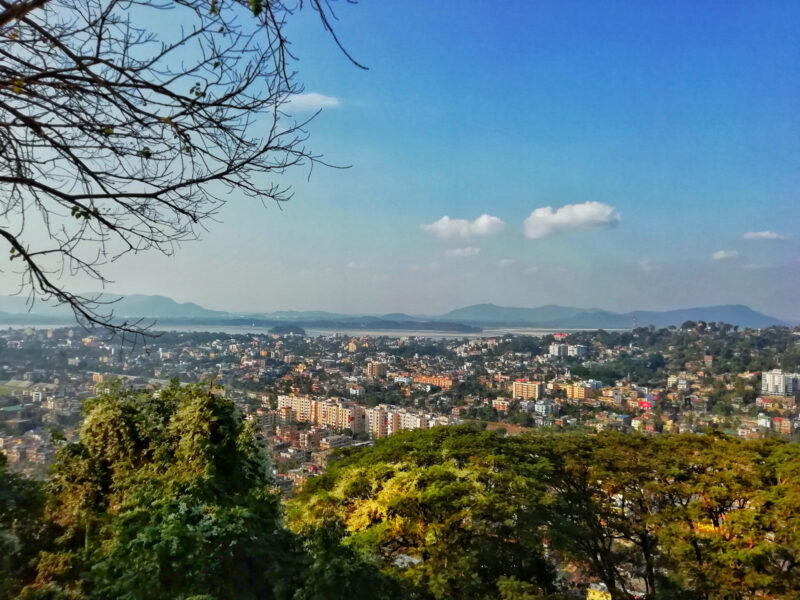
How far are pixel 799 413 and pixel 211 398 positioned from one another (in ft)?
88.1

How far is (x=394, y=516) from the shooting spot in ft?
18.3

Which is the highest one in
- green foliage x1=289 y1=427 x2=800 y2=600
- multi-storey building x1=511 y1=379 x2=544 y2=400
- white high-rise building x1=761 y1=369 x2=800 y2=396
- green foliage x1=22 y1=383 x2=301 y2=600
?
green foliage x1=22 y1=383 x2=301 y2=600

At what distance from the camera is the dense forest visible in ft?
7.96

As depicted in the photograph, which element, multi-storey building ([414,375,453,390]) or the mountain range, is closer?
multi-storey building ([414,375,453,390])

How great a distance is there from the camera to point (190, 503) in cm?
264

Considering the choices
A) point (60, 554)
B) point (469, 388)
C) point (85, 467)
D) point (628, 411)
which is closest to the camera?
point (60, 554)

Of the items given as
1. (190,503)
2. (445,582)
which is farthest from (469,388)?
(190,503)

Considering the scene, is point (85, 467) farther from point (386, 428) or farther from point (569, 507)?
point (386, 428)

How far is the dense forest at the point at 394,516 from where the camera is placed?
95.5 inches

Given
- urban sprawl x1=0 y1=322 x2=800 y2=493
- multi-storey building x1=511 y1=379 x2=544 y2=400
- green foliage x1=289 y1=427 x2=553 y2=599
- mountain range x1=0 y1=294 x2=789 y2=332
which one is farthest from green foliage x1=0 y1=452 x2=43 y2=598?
mountain range x1=0 y1=294 x2=789 y2=332

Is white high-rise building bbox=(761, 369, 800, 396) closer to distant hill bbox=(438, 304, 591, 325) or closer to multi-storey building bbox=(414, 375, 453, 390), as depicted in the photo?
multi-storey building bbox=(414, 375, 453, 390)

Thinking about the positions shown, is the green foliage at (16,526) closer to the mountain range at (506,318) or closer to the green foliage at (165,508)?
the green foliage at (165,508)

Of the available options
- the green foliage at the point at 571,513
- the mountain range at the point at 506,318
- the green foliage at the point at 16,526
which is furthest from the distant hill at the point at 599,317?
the green foliage at the point at 16,526

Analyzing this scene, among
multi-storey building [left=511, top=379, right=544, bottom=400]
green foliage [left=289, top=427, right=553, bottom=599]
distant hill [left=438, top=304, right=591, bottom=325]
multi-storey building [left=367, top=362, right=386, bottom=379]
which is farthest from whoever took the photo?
distant hill [left=438, top=304, right=591, bottom=325]
